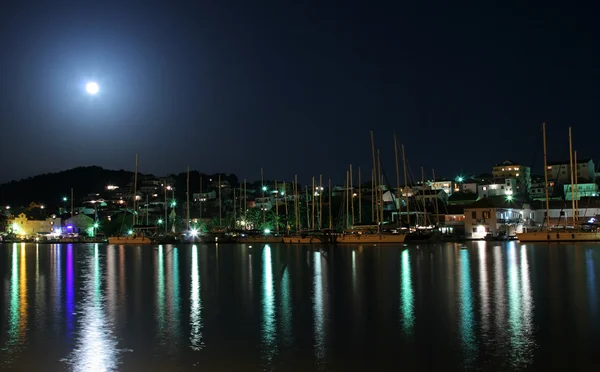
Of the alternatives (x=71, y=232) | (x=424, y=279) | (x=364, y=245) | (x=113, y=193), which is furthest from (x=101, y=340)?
(x=113, y=193)

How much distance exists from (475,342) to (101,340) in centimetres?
924

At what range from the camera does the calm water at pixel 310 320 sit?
504 inches

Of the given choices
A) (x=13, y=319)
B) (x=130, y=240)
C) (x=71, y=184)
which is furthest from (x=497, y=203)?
(x=71, y=184)

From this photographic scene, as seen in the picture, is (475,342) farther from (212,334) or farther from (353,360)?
(212,334)

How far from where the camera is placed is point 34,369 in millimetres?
12375

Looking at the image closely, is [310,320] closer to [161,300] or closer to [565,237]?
[161,300]

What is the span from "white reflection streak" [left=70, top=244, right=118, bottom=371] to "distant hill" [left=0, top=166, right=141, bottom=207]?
143 metres

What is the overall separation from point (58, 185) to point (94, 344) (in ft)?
572

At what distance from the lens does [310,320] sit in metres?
17.5

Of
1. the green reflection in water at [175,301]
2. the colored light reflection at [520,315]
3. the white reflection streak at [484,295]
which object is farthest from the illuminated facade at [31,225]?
the colored light reflection at [520,315]

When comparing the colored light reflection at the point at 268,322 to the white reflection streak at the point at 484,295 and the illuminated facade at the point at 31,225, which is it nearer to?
the white reflection streak at the point at 484,295

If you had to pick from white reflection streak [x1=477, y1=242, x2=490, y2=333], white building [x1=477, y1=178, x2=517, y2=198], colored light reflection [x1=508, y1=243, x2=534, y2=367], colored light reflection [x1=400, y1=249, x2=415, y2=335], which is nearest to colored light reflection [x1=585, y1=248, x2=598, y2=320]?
colored light reflection [x1=508, y1=243, x2=534, y2=367]

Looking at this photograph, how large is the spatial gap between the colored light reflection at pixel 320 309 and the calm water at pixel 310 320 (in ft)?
0.15

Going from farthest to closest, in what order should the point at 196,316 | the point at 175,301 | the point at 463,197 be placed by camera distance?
the point at 463,197 < the point at 175,301 < the point at 196,316
